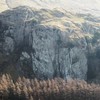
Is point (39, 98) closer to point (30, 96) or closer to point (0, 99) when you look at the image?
point (30, 96)

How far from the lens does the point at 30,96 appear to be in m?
198

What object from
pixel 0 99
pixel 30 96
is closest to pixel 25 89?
pixel 30 96

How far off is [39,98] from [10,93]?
2063cm

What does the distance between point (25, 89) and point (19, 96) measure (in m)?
6.82

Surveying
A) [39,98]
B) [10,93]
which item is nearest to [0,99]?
[10,93]

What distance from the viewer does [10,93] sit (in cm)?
19938

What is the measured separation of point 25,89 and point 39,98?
11821 millimetres

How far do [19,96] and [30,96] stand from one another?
7.84 meters

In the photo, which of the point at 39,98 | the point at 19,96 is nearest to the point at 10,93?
the point at 19,96

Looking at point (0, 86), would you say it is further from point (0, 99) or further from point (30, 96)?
point (30, 96)

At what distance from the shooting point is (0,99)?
193625mm

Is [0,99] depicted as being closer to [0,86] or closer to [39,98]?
[0,86]

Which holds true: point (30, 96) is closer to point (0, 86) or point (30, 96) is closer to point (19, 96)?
point (19, 96)

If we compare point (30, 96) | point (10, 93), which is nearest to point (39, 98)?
point (30, 96)
